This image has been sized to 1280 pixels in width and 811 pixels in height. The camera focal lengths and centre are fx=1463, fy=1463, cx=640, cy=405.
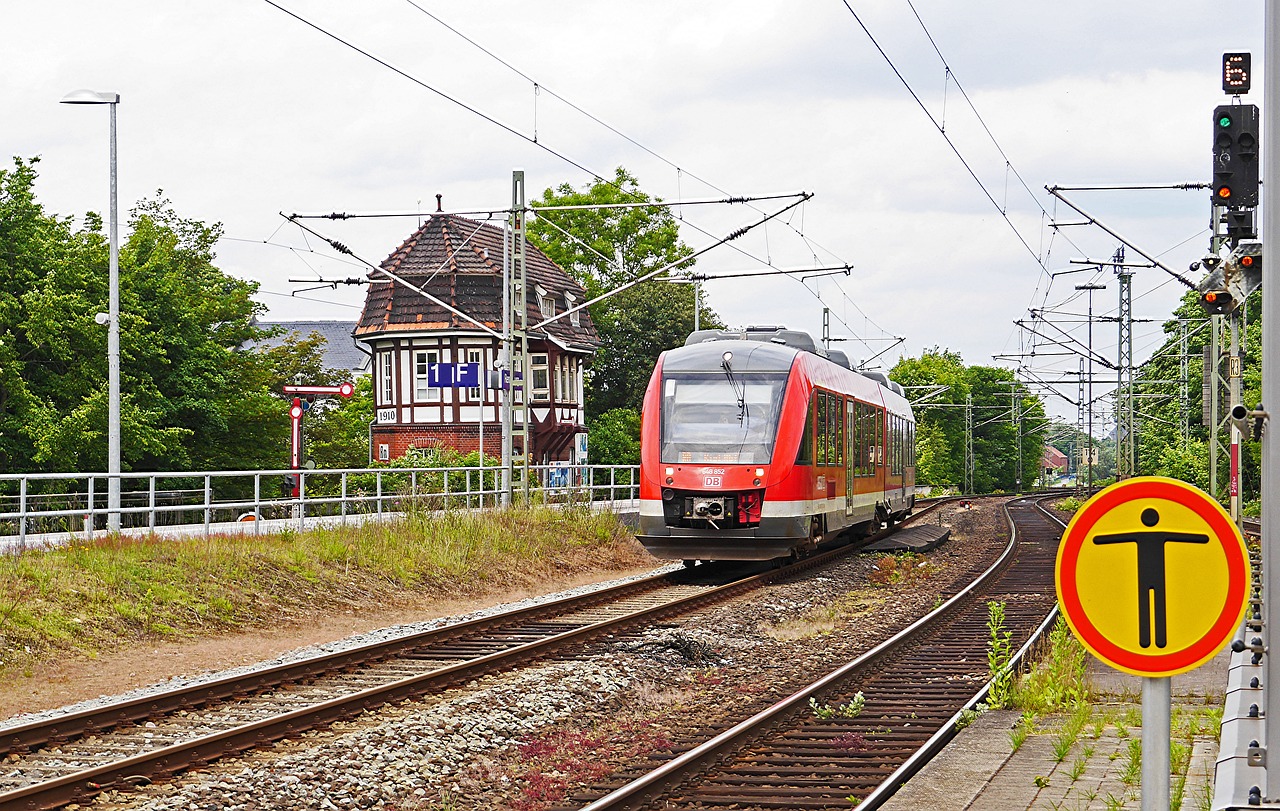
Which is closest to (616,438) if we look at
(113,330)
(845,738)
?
(113,330)

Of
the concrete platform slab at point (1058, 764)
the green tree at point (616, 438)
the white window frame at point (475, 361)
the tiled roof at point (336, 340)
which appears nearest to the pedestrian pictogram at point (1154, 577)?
the concrete platform slab at point (1058, 764)

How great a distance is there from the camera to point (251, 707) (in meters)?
11.0

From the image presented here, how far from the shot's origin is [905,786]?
25.8 feet

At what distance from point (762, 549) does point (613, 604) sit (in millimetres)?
3135

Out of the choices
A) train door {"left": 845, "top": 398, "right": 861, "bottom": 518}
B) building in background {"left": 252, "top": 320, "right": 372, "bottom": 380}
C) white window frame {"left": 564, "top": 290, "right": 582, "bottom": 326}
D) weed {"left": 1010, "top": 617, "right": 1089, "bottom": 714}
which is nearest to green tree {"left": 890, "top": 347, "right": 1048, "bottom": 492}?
building in background {"left": 252, "top": 320, "right": 372, "bottom": 380}

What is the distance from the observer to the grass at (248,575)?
14406mm

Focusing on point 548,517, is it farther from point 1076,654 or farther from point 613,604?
point 1076,654

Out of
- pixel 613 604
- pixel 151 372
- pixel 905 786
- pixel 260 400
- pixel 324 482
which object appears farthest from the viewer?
pixel 324 482

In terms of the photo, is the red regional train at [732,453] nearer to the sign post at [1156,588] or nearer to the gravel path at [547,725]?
the gravel path at [547,725]

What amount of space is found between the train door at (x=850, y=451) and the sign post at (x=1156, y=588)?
2053cm

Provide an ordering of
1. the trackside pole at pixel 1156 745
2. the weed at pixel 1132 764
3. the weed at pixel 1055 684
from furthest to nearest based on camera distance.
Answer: the weed at pixel 1055 684 → the weed at pixel 1132 764 → the trackside pole at pixel 1156 745

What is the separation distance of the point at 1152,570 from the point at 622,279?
71599mm

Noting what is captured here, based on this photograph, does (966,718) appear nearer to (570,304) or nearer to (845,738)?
(845,738)

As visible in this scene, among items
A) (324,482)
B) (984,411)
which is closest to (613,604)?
(324,482)
